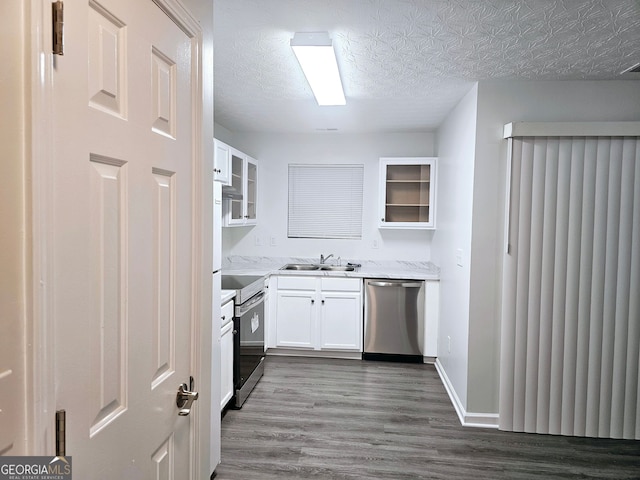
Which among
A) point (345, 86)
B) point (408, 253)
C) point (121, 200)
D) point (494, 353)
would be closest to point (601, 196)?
point (494, 353)

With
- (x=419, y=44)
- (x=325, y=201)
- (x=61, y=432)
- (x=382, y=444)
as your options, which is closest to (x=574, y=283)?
(x=382, y=444)

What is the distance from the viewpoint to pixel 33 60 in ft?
2.55

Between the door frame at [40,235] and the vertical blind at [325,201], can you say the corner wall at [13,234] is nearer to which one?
the door frame at [40,235]

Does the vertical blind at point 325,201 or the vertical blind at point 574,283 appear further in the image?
the vertical blind at point 325,201

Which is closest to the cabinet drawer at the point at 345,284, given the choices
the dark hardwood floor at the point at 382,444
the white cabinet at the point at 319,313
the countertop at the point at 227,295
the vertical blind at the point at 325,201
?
the white cabinet at the point at 319,313

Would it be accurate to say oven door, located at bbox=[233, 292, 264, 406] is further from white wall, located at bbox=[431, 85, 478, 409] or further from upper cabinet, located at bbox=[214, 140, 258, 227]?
white wall, located at bbox=[431, 85, 478, 409]

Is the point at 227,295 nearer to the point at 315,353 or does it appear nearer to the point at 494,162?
the point at 315,353

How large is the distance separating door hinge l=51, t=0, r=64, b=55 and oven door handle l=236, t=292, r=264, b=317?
8.64ft

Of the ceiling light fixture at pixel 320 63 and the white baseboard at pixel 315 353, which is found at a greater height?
the ceiling light fixture at pixel 320 63

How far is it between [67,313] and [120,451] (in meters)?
0.41

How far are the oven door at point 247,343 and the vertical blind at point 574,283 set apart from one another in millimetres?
1937

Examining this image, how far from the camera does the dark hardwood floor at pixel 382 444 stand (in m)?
2.63

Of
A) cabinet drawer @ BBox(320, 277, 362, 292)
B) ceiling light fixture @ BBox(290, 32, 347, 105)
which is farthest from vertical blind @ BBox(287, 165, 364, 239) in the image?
ceiling light fixture @ BBox(290, 32, 347, 105)

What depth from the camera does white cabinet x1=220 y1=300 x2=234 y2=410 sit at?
10.0ft
